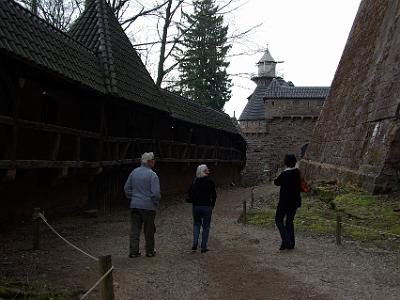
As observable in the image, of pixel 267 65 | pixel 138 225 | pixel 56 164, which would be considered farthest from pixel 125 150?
pixel 267 65

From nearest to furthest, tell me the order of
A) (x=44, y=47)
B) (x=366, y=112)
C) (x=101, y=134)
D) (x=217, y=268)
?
(x=217, y=268) → (x=44, y=47) → (x=101, y=134) → (x=366, y=112)

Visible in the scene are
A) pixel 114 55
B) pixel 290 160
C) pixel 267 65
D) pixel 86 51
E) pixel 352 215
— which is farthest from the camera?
pixel 267 65

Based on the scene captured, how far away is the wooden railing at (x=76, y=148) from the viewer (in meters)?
8.00

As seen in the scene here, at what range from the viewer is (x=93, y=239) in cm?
859

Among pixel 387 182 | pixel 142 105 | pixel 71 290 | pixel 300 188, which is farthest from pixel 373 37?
pixel 71 290

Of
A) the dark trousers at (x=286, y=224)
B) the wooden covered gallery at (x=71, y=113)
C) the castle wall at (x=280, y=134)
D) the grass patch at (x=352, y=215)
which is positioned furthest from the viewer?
the castle wall at (x=280, y=134)

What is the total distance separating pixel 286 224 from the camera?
7.55 metres

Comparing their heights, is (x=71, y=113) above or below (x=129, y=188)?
above

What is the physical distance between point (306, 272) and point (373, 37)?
41.0ft

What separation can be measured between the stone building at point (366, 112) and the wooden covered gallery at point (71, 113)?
6.07m

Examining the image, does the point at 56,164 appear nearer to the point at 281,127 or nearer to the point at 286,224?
the point at 286,224

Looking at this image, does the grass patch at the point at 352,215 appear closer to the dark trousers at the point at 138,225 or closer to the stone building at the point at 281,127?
the dark trousers at the point at 138,225

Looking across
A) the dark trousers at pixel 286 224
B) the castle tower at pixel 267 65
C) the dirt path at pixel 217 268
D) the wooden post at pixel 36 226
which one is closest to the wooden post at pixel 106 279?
the dirt path at pixel 217 268

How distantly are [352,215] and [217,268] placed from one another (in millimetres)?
4370
